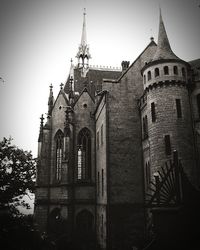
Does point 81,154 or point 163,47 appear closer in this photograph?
point 163,47

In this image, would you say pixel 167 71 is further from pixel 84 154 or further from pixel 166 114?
pixel 84 154

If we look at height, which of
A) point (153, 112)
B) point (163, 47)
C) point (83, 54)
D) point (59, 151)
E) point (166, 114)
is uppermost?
point (83, 54)

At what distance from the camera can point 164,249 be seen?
483 inches

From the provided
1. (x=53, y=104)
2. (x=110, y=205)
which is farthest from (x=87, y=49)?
(x=110, y=205)

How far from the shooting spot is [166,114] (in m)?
21.3

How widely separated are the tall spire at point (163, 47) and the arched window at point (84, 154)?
501 inches

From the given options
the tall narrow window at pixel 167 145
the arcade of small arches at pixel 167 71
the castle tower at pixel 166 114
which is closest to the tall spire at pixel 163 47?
the castle tower at pixel 166 114

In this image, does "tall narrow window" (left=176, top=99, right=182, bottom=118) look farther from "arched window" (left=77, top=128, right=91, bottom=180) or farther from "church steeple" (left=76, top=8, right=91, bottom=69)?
"church steeple" (left=76, top=8, right=91, bottom=69)

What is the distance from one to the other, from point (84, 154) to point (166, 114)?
12.5 m

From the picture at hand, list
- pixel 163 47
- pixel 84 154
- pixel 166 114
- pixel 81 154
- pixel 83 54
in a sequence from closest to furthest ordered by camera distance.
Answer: pixel 166 114 → pixel 163 47 → pixel 81 154 → pixel 84 154 → pixel 83 54

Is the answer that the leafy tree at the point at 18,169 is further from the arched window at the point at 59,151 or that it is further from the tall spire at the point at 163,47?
the tall spire at the point at 163,47

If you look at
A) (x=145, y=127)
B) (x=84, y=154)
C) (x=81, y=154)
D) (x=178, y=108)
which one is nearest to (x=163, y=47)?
(x=178, y=108)

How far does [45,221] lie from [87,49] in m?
34.4

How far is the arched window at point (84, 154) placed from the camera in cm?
2938
